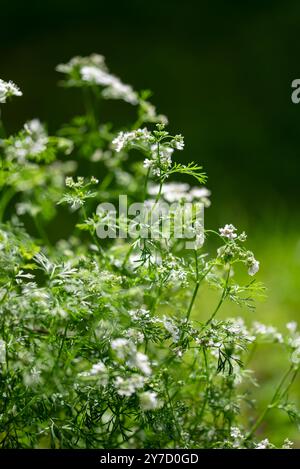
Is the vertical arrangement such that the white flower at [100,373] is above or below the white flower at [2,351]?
below

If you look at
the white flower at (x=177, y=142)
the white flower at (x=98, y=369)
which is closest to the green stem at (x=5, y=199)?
the white flower at (x=177, y=142)

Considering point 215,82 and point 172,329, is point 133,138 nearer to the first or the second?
point 172,329

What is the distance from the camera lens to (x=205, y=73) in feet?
16.4

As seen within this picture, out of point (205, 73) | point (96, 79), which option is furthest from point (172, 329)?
point (205, 73)

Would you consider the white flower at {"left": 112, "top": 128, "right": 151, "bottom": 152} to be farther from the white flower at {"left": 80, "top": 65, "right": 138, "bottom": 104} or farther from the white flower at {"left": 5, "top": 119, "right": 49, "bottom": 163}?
the white flower at {"left": 80, "top": 65, "right": 138, "bottom": 104}

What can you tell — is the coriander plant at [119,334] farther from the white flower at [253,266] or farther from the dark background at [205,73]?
the dark background at [205,73]

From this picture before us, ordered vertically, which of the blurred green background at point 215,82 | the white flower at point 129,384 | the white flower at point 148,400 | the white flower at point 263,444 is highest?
the blurred green background at point 215,82

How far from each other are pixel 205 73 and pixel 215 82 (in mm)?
153

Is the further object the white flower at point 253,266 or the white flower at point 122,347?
the white flower at point 253,266

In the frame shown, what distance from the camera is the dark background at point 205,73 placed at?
12.9 feet

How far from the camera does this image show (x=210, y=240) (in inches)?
130

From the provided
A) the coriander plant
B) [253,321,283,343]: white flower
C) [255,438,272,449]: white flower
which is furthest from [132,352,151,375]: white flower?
[253,321,283,343]: white flower

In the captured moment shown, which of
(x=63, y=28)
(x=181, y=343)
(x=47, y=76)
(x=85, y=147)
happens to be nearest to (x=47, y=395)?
(x=181, y=343)

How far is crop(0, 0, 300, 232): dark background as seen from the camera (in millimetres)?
3926
